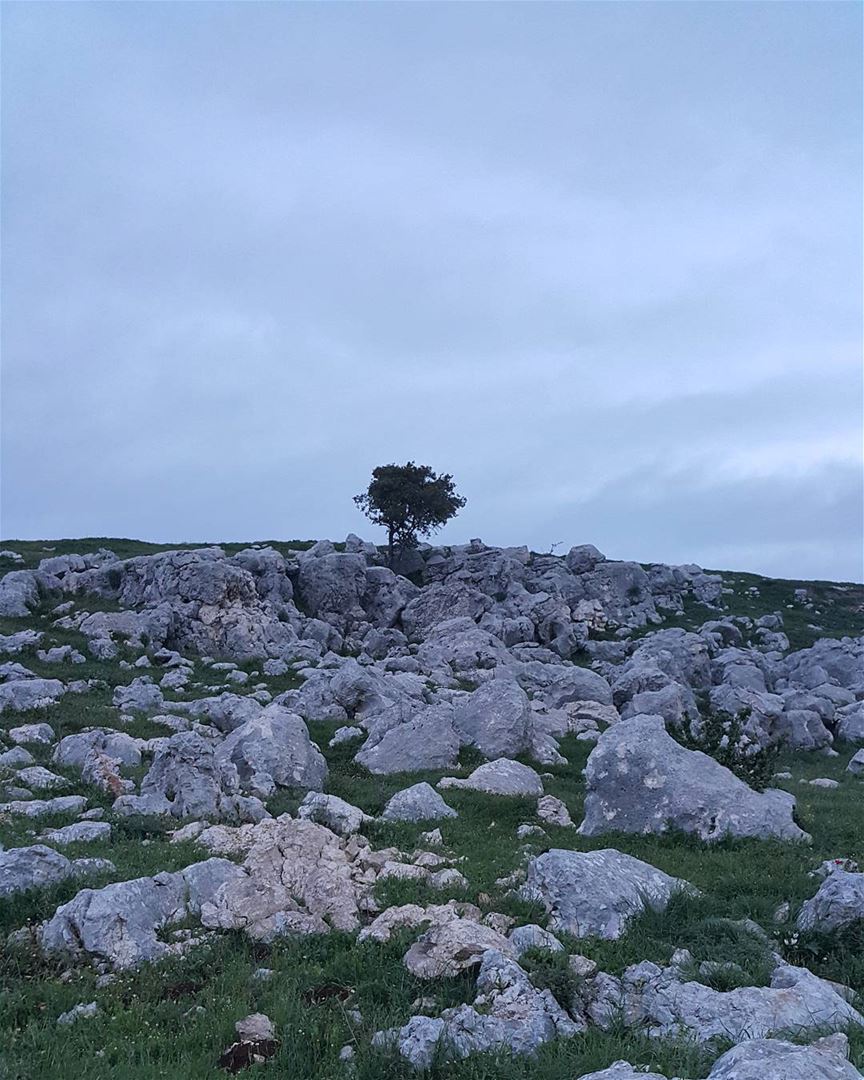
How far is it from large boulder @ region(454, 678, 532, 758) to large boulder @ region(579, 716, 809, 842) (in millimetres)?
6279

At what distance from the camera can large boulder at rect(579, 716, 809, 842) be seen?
1781 centimetres

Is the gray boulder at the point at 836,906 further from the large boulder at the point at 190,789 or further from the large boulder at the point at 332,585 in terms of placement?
the large boulder at the point at 332,585

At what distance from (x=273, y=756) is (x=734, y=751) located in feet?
39.4

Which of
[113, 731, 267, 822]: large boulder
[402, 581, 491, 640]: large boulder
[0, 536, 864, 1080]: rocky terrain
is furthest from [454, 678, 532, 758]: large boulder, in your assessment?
[402, 581, 491, 640]: large boulder

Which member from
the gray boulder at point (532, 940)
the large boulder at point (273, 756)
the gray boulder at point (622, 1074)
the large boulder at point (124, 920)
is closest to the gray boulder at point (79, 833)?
the large boulder at point (124, 920)

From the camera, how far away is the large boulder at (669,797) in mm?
17812

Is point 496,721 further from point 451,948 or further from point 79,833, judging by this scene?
point 451,948

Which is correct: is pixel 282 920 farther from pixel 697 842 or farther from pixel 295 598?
pixel 295 598

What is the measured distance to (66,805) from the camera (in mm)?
17969

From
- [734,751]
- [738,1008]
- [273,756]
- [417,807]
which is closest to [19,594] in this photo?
[273,756]

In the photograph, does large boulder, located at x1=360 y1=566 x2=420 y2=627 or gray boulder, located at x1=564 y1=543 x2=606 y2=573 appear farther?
gray boulder, located at x1=564 y1=543 x2=606 y2=573

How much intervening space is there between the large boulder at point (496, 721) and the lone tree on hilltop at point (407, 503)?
1758 inches

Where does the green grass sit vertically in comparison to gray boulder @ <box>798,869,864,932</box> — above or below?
below

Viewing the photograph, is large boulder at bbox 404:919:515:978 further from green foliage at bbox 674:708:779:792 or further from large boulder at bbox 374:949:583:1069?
green foliage at bbox 674:708:779:792
